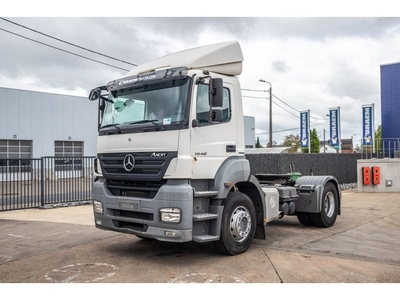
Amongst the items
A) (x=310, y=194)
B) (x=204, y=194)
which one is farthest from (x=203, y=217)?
(x=310, y=194)

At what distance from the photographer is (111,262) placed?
662cm

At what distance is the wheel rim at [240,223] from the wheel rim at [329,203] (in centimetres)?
355

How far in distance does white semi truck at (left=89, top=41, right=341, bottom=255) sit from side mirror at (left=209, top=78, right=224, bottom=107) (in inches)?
0.6

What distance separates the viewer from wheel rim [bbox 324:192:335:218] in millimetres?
9937

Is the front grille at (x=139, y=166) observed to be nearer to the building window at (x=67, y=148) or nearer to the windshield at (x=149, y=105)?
the windshield at (x=149, y=105)

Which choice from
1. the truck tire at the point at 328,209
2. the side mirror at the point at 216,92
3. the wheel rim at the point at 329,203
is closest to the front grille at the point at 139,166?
the side mirror at the point at 216,92

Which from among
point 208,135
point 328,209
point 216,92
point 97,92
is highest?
point 97,92

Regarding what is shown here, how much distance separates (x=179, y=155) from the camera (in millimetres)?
6156

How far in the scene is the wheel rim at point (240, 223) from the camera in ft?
22.3

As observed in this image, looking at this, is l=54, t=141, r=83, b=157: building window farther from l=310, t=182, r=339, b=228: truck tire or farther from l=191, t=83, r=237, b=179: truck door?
l=191, t=83, r=237, b=179: truck door

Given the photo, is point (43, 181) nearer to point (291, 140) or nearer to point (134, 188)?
point (134, 188)

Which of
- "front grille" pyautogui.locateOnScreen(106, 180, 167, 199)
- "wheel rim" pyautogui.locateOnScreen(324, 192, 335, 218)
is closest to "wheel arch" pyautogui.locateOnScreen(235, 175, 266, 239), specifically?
"front grille" pyautogui.locateOnScreen(106, 180, 167, 199)

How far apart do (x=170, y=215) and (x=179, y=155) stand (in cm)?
92

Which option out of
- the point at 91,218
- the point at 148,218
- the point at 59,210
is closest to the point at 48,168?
the point at 59,210
